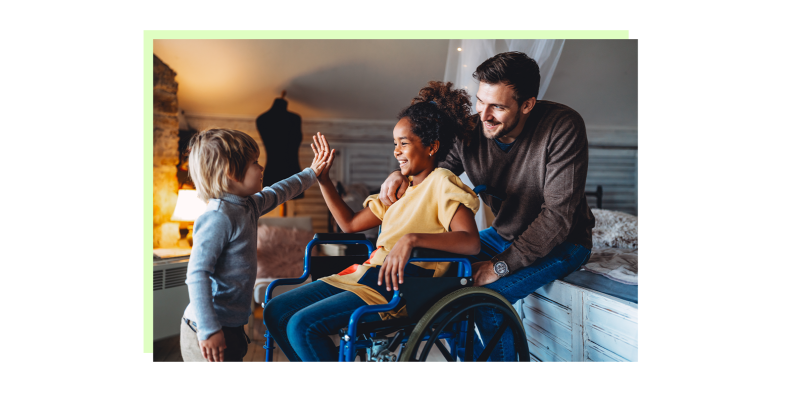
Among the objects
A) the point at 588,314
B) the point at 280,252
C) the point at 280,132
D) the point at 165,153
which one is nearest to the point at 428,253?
the point at 588,314

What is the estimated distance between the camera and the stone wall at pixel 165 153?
102 inches

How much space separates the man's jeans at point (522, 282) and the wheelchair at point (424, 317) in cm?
5

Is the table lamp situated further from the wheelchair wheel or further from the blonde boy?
the wheelchair wheel

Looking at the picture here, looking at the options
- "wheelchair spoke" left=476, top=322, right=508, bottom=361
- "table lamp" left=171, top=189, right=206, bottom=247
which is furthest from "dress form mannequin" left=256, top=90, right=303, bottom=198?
"wheelchair spoke" left=476, top=322, right=508, bottom=361

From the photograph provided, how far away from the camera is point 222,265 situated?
3.92 ft

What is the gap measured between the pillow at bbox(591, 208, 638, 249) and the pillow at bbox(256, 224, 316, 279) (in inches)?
77.9

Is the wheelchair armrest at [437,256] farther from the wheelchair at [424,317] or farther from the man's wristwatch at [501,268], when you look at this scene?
the man's wristwatch at [501,268]
